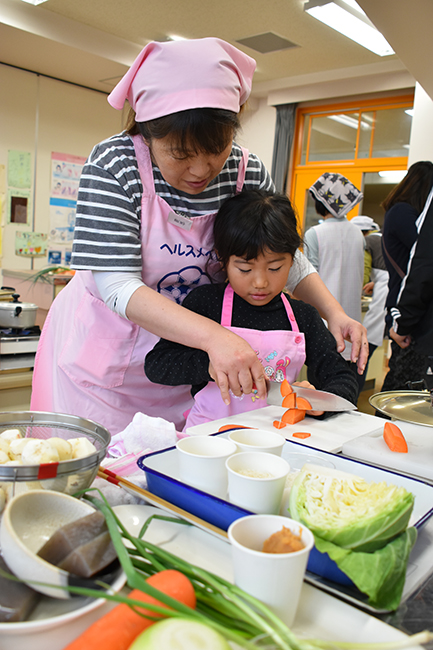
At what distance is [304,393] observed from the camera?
1.19m

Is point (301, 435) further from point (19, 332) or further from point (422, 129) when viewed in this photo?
point (422, 129)

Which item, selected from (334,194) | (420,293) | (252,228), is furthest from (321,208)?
(252,228)

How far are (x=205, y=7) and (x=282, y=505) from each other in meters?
4.44

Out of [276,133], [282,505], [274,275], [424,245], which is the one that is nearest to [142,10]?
[276,133]

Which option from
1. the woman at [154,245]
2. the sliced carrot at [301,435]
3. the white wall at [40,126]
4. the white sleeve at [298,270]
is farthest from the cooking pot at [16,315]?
the white wall at [40,126]

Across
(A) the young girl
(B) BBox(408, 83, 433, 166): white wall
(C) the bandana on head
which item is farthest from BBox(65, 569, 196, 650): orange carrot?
(B) BBox(408, 83, 433, 166): white wall

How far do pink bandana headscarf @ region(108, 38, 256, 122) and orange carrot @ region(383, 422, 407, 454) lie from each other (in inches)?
29.1

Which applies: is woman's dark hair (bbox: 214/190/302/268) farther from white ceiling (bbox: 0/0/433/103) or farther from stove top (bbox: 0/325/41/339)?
white ceiling (bbox: 0/0/433/103)

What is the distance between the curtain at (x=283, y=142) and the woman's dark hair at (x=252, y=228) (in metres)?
5.07

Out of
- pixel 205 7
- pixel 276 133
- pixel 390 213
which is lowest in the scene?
pixel 390 213

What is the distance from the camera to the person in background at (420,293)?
1.95 metres

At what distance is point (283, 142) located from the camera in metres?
6.29

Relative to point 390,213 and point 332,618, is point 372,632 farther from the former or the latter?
point 390,213

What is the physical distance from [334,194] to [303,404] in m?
2.59
